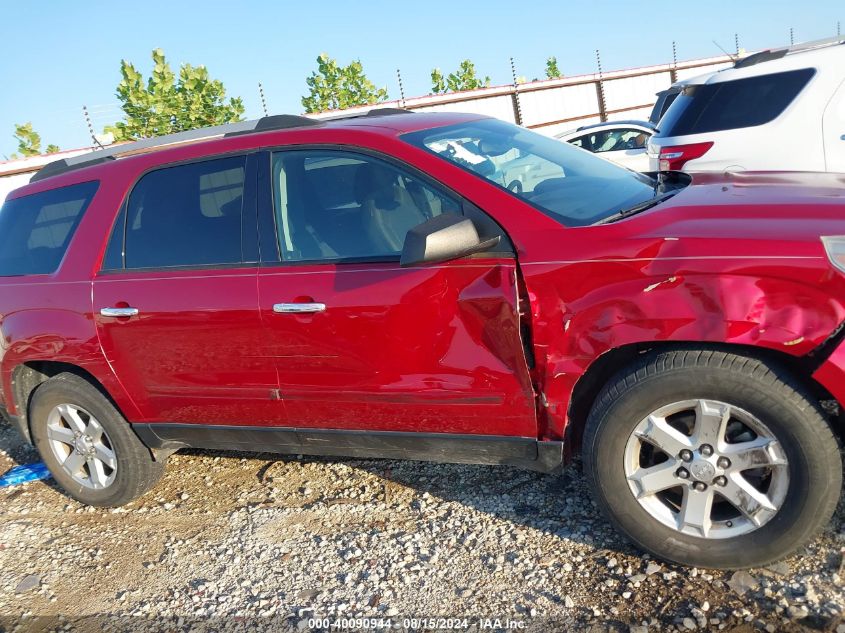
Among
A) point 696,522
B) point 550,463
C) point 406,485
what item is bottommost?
point 406,485

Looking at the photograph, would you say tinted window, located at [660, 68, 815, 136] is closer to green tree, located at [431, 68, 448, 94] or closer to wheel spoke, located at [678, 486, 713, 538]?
wheel spoke, located at [678, 486, 713, 538]

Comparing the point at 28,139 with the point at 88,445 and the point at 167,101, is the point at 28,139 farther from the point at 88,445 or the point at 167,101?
the point at 88,445

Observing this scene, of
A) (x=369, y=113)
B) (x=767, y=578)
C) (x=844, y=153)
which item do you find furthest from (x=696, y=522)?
(x=844, y=153)

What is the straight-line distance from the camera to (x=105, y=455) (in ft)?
13.2

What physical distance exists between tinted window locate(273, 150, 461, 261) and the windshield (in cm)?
20

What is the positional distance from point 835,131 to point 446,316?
12.8 feet

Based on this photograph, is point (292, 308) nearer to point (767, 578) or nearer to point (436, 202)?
point (436, 202)

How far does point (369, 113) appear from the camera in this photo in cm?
387

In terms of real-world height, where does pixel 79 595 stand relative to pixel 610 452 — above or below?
below

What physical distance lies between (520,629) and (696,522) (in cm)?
74

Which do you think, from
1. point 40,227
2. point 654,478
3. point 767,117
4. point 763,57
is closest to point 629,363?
point 654,478

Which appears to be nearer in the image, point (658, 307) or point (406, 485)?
point (658, 307)

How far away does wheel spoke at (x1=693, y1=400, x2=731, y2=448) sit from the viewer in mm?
2453

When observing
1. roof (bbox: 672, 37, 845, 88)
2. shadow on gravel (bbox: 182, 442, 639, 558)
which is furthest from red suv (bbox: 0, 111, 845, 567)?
roof (bbox: 672, 37, 845, 88)
